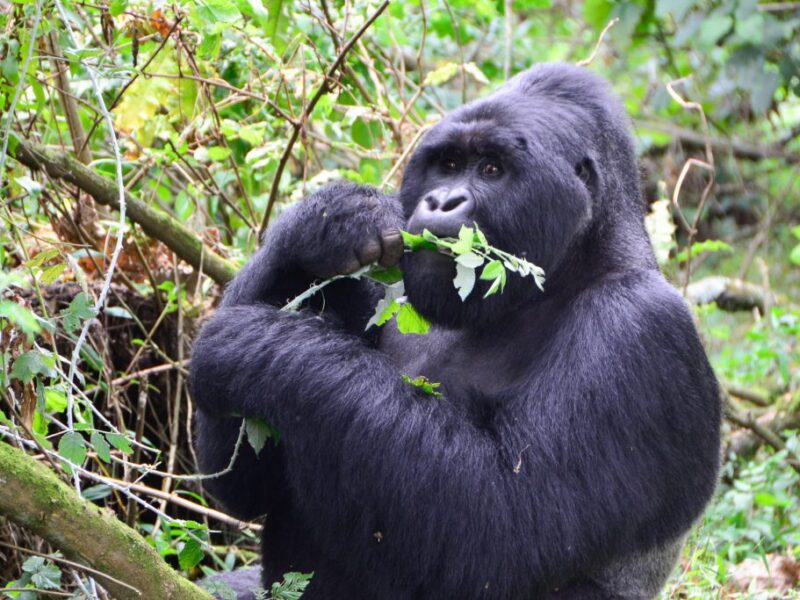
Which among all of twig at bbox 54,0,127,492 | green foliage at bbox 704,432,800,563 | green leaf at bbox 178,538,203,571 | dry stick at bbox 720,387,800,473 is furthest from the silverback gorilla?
dry stick at bbox 720,387,800,473

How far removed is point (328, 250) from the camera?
337 centimetres

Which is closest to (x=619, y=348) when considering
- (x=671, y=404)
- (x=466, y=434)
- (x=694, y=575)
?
(x=671, y=404)

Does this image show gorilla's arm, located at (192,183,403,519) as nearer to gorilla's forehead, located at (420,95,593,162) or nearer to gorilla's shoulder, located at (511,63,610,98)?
gorilla's forehead, located at (420,95,593,162)

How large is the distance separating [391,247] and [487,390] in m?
0.57

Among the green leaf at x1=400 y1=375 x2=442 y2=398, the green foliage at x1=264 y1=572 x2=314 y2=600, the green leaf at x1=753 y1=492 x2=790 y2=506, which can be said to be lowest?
the green leaf at x1=753 y1=492 x2=790 y2=506

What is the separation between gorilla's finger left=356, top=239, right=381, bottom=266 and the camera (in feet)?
10.8

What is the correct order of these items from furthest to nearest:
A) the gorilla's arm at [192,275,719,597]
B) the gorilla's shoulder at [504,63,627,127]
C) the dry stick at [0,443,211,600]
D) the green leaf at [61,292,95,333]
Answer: the gorilla's shoulder at [504,63,627,127]
the gorilla's arm at [192,275,719,597]
the green leaf at [61,292,95,333]
the dry stick at [0,443,211,600]

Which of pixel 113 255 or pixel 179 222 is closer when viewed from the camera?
pixel 113 255

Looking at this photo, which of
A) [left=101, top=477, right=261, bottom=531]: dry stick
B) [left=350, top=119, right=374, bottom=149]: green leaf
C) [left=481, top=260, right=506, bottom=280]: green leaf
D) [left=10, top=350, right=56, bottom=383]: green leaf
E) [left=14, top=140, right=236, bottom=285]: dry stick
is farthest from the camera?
[left=350, top=119, right=374, bottom=149]: green leaf

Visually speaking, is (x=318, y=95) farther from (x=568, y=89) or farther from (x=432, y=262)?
(x=432, y=262)

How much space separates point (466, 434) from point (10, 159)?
5.91 feet

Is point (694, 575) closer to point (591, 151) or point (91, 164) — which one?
point (591, 151)

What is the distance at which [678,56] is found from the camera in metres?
11.2

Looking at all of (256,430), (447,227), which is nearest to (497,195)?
(447,227)
